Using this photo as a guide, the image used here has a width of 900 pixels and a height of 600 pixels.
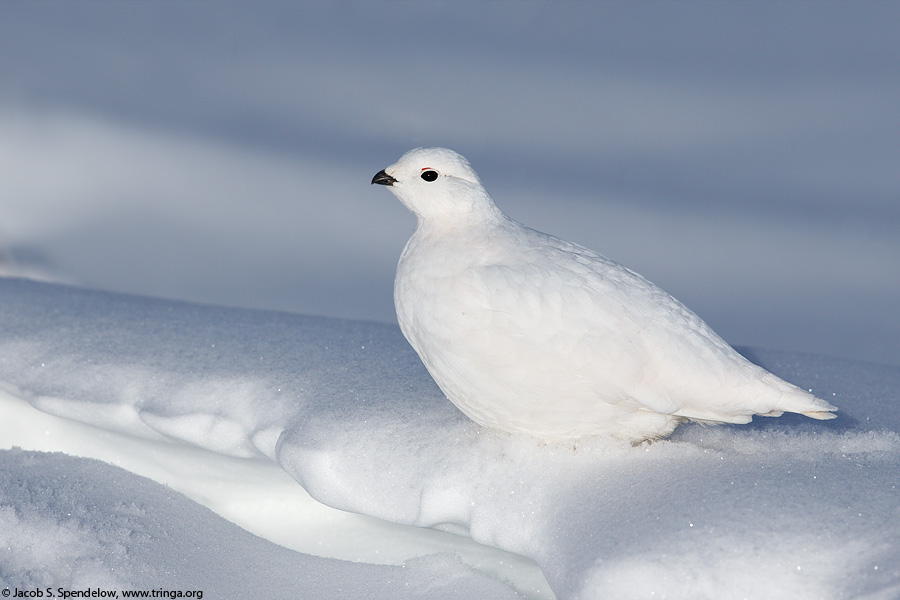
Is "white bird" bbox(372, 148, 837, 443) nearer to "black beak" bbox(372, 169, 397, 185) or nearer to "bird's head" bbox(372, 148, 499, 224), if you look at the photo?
"bird's head" bbox(372, 148, 499, 224)

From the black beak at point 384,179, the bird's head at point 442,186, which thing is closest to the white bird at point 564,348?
the bird's head at point 442,186

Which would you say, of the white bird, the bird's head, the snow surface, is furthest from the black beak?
the snow surface

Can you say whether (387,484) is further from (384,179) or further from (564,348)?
(384,179)

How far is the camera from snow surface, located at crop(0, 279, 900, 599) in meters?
1.75

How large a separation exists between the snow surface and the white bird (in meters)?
0.14

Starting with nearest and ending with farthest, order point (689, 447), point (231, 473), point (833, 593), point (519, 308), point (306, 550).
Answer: point (833, 593) < point (519, 308) < point (689, 447) < point (306, 550) < point (231, 473)

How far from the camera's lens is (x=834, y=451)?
7.18 feet

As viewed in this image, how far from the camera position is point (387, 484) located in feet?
Answer: 7.02

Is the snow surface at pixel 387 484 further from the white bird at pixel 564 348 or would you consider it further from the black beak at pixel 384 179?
the black beak at pixel 384 179

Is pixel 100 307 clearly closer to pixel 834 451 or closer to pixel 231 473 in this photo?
pixel 231 473

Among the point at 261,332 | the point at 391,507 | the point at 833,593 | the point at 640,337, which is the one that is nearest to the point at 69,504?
the point at 391,507

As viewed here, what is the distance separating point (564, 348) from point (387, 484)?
57cm

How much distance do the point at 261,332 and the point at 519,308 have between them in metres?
1.38

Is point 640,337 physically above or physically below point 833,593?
above
